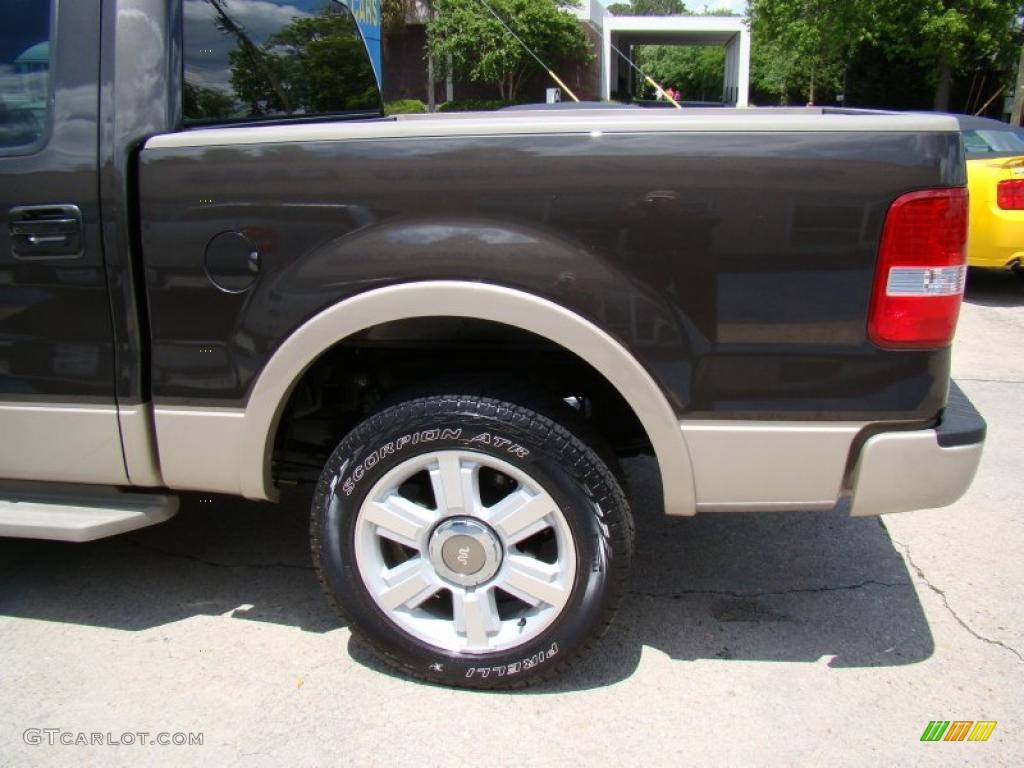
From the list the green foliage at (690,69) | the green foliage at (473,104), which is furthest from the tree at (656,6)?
the green foliage at (473,104)

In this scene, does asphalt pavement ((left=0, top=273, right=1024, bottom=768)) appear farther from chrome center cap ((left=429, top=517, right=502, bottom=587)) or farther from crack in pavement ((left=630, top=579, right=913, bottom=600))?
chrome center cap ((left=429, top=517, right=502, bottom=587))

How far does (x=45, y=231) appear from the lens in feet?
8.21

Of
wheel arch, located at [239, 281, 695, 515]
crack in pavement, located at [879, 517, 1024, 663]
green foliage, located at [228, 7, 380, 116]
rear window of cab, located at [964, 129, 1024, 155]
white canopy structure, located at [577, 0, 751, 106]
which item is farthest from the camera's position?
white canopy structure, located at [577, 0, 751, 106]

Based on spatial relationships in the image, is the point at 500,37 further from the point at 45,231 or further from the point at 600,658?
the point at 600,658

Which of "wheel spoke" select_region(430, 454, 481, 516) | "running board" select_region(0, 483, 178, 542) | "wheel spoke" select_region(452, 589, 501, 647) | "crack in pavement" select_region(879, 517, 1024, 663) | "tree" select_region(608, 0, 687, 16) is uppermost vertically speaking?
"tree" select_region(608, 0, 687, 16)

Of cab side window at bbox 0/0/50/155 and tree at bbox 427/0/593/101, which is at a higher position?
tree at bbox 427/0/593/101

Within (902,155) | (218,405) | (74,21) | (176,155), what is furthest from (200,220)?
(902,155)

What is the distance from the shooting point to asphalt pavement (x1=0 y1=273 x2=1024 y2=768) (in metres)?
2.42

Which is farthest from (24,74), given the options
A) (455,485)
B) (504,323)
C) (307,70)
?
(455,485)

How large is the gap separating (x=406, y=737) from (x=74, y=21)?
215 centimetres

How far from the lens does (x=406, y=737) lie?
2.46 meters

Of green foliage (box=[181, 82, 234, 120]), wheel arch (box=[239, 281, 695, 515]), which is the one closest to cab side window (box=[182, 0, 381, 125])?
green foliage (box=[181, 82, 234, 120])

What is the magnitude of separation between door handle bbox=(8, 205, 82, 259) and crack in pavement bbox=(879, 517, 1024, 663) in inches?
116

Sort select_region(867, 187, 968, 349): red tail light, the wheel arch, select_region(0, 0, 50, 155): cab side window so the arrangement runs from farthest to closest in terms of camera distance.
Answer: select_region(0, 0, 50, 155): cab side window → the wheel arch → select_region(867, 187, 968, 349): red tail light
